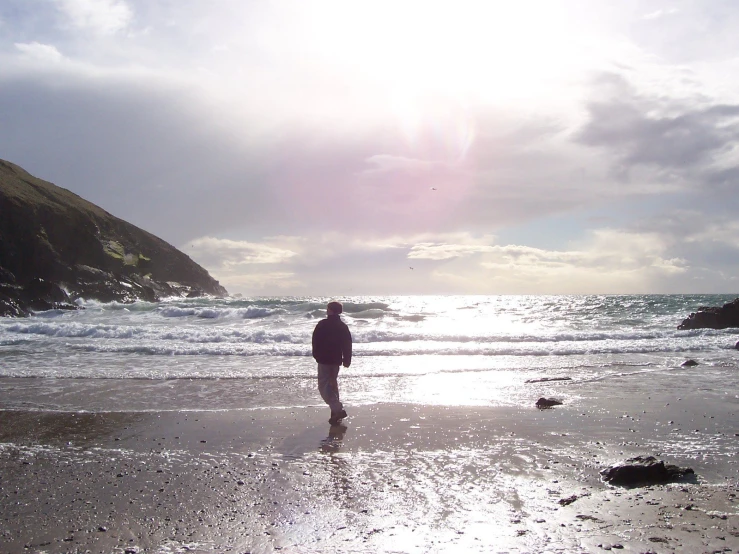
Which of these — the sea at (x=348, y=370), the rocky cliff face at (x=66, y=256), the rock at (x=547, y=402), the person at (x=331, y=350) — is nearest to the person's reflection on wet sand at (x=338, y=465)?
the person at (x=331, y=350)

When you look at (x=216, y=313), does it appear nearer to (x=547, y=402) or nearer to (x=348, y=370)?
(x=348, y=370)

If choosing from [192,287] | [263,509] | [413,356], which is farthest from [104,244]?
[263,509]

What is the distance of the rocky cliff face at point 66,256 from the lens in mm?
41969

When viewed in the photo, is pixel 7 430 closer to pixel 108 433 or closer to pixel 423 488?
pixel 108 433

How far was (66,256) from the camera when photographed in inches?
1962

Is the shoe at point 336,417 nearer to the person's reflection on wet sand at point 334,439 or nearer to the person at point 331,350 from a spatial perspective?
the person's reflection on wet sand at point 334,439

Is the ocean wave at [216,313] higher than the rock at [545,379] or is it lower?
higher

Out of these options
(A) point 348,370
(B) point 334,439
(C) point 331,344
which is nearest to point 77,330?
(A) point 348,370

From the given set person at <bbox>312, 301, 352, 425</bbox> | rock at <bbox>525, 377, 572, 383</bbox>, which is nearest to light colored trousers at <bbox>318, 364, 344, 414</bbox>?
person at <bbox>312, 301, 352, 425</bbox>

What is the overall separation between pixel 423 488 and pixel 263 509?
1606 millimetres

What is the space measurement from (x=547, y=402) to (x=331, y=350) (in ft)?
13.5

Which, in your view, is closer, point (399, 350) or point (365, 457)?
point (365, 457)

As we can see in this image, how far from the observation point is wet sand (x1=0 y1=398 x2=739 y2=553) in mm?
4246

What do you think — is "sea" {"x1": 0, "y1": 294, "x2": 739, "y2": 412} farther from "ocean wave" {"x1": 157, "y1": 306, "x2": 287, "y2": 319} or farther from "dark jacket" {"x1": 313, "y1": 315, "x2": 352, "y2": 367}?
"ocean wave" {"x1": 157, "y1": 306, "x2": 287, "y2": 319}
